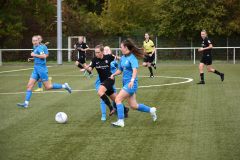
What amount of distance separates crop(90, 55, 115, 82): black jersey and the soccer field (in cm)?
97

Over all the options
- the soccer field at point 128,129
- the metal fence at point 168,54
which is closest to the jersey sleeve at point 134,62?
the soccer field at point 128,129

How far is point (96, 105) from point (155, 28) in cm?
3589

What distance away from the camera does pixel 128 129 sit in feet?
37.4

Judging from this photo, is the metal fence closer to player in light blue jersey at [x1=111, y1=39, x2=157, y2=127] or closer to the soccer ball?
the soccer ball

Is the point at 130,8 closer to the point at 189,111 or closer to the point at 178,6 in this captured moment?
the point at 178,6

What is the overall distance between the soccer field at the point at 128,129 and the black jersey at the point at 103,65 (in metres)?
0.97


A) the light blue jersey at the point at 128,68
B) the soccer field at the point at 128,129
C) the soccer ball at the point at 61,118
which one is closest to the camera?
the soccer field at the point at 128,129

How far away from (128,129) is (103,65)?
2.15 m

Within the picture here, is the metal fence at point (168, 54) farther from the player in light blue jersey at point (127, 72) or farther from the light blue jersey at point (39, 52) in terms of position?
the player in light blue jersey at point (127, 72)

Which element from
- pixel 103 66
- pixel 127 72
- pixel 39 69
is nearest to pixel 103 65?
pixel 103 66

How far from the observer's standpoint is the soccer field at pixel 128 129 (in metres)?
9.15

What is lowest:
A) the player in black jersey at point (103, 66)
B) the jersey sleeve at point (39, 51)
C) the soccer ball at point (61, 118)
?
the soccer ball at point (61, 118)

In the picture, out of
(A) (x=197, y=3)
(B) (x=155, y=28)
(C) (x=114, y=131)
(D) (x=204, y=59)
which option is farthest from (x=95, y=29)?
(C) (x=114, y=131)

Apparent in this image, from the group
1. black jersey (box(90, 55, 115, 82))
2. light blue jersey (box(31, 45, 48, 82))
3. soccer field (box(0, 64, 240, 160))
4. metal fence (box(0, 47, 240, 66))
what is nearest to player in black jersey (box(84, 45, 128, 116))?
black jersey (box(90, 55, 115, 82))
